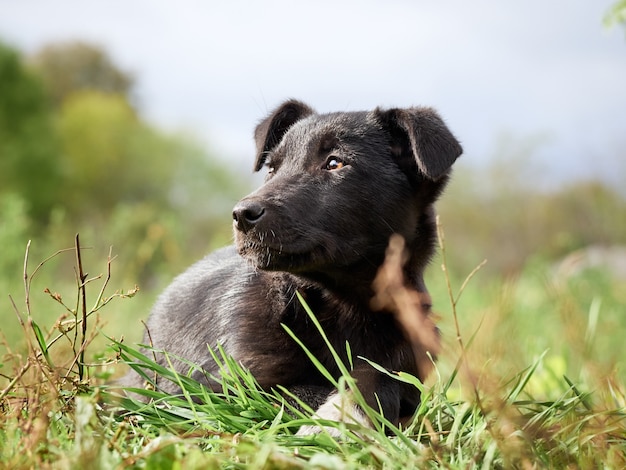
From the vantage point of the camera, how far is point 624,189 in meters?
17.2

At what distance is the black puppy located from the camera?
10.7 feet

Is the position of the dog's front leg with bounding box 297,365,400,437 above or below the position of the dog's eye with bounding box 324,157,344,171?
below

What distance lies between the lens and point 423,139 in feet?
11.6

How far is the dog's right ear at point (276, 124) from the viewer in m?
4.26

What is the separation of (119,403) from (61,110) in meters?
48.5

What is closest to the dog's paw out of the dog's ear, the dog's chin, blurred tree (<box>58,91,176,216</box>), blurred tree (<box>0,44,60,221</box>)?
the dog's chin

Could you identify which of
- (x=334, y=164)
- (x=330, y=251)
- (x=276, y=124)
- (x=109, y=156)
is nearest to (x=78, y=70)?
(x=109, y=156)

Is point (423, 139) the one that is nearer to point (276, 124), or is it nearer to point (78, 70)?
point (276, 124)

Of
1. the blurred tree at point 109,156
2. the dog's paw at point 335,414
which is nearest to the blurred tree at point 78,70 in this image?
the blurred tree at point 109,156

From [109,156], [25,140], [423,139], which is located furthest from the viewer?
[109,156]

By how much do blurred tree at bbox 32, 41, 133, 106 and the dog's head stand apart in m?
50.3

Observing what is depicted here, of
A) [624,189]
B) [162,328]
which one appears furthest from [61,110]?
[162,328]

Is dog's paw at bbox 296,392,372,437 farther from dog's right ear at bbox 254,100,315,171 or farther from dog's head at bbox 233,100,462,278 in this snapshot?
dog's right ear at bbox 254,100,315,171

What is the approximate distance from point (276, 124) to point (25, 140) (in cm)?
3173
